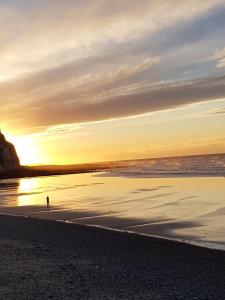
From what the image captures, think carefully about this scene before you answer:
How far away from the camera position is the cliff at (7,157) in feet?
447

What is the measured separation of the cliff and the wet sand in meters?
115

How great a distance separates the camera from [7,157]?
140125mm

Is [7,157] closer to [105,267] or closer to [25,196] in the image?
[25,196]

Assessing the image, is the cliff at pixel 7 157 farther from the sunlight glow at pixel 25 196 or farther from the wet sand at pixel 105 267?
the wet sand at pixel 105 267

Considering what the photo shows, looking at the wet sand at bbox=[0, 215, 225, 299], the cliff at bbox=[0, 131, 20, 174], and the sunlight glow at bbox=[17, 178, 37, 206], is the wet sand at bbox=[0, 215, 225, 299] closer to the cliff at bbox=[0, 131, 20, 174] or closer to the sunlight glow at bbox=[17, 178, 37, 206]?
the sunlight glow at bbox=[17, 178, 37, 206]

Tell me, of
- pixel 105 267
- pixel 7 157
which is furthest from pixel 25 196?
pixel 7 157

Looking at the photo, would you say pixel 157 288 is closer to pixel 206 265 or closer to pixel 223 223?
pixel 206 265

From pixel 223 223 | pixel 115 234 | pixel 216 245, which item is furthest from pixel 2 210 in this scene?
pixel 216 245

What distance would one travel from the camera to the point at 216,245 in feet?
52.6

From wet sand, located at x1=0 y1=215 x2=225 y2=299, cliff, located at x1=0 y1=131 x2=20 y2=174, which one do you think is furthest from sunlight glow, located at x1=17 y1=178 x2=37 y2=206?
cliff, located at x1=0 y1=131 x2=20 y2=174

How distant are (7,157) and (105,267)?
131726mm

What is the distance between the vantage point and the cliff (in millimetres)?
136125

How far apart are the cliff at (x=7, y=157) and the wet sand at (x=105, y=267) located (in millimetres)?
115078

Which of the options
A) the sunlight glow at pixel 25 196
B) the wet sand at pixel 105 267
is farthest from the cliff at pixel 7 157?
the wet sand at pixel 105 267
